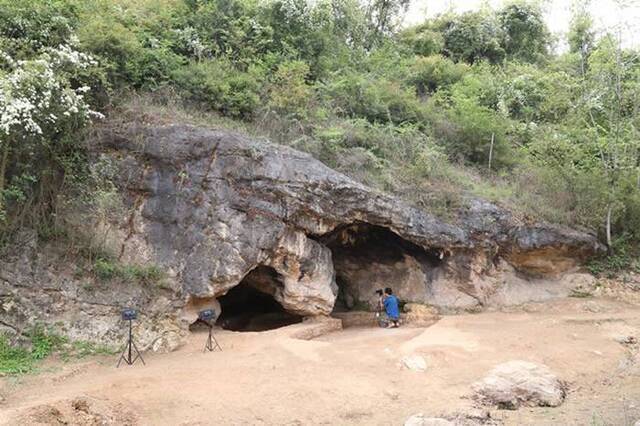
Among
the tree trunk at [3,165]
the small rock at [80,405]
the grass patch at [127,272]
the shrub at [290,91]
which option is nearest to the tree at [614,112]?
the shrub at [290,91]

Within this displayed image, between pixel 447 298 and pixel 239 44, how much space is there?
10714 millimetres

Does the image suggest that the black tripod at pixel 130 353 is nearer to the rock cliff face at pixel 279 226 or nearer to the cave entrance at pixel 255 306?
the rock cliff face at pixel 279 226

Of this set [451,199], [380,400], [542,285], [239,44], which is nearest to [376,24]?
[239,44]

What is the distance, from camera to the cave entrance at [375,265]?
15109 millimetres

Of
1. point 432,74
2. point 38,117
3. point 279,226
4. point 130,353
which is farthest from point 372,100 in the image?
point 130,353

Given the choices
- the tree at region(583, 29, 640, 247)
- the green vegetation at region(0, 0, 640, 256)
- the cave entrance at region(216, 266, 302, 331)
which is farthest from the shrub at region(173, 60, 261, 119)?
the tree at region(583, 29, 640, 247)

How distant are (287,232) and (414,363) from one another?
4.49 meters

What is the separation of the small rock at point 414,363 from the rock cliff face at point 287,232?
3384mm

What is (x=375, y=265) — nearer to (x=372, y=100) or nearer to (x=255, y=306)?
(x=255, y=306)

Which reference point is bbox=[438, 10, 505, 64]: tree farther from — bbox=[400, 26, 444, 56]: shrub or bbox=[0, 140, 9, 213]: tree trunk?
bbox=[0, 140, 9, 213]: tree trunk

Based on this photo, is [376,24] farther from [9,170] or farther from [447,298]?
[9,170]

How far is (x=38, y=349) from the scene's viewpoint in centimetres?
955

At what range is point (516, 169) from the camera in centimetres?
1777

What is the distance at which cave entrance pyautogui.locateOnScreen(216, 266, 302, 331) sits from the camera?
1337cm
